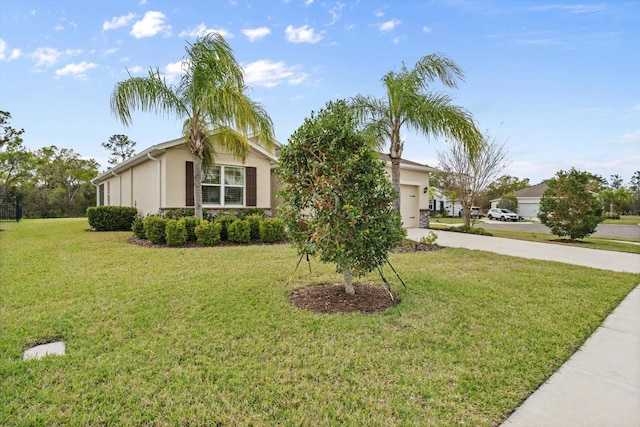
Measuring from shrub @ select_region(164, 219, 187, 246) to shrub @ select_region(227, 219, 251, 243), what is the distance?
130cm

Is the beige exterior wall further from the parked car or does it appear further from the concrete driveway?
the parked car

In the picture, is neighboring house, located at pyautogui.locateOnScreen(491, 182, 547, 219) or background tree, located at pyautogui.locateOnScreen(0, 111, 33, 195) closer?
background tree, located at pyautogui.locateOnScreen(0, 111, 33, 195)

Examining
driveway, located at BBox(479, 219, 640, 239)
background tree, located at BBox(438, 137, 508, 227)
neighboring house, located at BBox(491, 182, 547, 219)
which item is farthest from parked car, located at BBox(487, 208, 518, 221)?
background tree, located at BBox(438, 137, 508, 227)

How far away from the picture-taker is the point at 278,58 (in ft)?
37.7

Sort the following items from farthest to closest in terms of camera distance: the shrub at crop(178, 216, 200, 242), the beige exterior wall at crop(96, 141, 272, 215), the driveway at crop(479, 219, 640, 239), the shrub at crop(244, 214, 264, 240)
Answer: the driveway at crop(479, 219, 640, 239)
the beige exterior wall at crop(96, 141, 272, 215)
the shrub at crop(244, 214, 264, 240)
the shrub at crop(178, 216, 200, 242)

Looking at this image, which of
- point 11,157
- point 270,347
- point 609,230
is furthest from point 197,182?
point 609,230

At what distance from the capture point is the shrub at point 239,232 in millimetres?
10066

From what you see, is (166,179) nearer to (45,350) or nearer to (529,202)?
(45,350)

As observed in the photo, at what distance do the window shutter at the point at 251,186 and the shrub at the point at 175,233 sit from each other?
13.4 ft

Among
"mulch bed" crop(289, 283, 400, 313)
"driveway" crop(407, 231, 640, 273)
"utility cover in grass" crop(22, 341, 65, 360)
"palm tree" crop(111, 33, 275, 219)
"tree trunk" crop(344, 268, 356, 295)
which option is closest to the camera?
"utility cover in grass" crop(22, 341, 65, 360)

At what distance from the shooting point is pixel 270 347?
3.22 metres

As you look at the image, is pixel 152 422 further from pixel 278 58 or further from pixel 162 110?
pixel 278 58

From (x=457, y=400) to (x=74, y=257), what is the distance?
8366 mm

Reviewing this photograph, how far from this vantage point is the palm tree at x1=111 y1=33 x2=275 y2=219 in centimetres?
928
